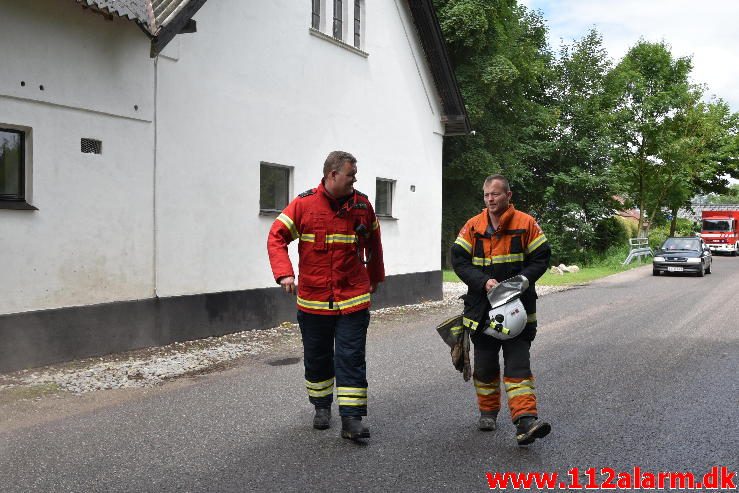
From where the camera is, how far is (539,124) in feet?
99.8

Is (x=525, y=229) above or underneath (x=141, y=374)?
above

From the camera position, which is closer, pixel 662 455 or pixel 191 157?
pixel 662 455

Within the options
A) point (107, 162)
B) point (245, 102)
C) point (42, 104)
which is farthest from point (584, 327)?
point (42, 104)

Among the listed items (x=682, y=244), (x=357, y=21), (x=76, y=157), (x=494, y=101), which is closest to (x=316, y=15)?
(x=357, y=21)

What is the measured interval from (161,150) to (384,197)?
592 cm

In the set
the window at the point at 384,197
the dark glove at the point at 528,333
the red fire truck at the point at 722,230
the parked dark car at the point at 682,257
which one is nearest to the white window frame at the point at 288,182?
the window at the point at 384,197

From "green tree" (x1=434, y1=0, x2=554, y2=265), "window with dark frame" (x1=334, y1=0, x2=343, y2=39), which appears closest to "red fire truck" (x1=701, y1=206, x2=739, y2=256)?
"green tree" (x1=434, y1=0, x2=554, y2=265)

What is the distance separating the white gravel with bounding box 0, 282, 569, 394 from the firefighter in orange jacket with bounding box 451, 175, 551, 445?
3.48 m

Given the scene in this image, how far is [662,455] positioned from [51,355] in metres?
6.05

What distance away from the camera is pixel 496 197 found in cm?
463

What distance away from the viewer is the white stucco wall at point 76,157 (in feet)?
23.6

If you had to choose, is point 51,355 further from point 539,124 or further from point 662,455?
point 539,124

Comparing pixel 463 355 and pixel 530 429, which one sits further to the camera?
pixel 463 355

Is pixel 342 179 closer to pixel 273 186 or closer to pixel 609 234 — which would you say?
pixel 273 186
